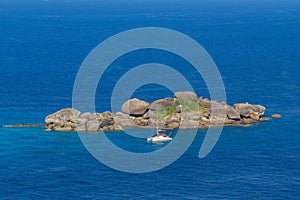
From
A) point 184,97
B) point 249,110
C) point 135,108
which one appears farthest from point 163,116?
point 249,110

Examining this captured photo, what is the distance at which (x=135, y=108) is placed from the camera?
500ft

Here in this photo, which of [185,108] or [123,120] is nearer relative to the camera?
[123,120]

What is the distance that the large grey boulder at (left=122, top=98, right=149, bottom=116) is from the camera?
500 ft

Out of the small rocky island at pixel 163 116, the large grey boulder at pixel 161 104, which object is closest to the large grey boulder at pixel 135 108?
the small rocky island at pixel 163 116

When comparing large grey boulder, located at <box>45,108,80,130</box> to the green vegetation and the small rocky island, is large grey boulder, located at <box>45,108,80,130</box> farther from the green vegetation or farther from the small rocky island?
the green vegetation

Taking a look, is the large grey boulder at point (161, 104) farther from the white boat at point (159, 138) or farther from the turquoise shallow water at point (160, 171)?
the white boat at point (159, 138)

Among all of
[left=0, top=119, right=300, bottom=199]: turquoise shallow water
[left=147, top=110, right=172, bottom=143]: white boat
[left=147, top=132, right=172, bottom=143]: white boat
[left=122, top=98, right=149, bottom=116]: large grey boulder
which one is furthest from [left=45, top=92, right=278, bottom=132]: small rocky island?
[left=147, top=132, right=172, bottom=143]: white boat

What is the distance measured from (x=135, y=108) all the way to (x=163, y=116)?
5670 mm

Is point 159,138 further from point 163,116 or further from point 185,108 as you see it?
point 185,108

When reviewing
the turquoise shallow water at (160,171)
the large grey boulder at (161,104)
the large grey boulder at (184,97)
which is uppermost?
the large grey boulder at (184,97)

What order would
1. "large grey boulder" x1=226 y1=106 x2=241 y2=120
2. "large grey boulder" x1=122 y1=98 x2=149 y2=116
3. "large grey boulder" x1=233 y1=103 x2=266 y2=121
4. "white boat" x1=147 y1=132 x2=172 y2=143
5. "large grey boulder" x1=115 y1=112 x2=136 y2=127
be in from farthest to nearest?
"large grey boulder" x1=233 y1=103 x2=266 y2=121
"large grey boulder" x1=122 y1=98 x2=149 y2=116
"large grey boulder" x1=226 y1=106 x2=241 y2=120
"large grey boulder" x1=115 y1=112 x2=136 y2=127
"white boat" x1=147 y1=132 x2=172 y2=143

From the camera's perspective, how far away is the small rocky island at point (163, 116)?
149500 mm

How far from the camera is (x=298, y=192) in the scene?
115 meters

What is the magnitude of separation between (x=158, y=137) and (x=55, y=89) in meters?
52.6
